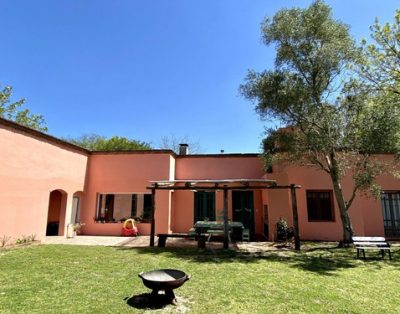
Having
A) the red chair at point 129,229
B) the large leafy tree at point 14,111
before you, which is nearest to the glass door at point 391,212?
the red chair at point 129,229

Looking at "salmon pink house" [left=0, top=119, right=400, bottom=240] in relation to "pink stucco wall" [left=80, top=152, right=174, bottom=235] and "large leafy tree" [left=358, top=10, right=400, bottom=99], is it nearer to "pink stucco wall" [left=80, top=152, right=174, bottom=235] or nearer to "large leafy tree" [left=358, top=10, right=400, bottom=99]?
"pink stucco wall" [left=80, top=152, right=174, bottom=235]

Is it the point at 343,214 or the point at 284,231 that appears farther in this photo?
the point at 284,231

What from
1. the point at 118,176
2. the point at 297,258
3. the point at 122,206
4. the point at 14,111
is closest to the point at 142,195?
the point at 122,206

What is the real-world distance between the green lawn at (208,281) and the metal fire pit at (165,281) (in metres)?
0.32

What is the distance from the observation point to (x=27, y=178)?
11.7 m

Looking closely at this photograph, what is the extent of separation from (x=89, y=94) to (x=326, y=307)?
18.5 meters

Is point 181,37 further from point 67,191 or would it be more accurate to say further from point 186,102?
point 67,191

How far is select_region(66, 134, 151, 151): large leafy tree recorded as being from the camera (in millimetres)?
32531

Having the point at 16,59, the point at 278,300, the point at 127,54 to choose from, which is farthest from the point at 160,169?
the point at 278,300

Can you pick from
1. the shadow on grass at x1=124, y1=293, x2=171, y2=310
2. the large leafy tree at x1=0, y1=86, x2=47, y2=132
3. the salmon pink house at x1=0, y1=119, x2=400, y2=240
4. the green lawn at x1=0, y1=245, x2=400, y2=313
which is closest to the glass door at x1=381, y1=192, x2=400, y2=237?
the salmon pink house at x1=0, y1=119, x2=400, y2=240

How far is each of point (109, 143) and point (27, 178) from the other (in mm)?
21487

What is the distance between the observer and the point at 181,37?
42.0 ft

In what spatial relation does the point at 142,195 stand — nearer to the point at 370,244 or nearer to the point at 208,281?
the point at 208,281

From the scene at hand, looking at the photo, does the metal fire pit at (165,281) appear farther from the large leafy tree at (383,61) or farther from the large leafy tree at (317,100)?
the large leafy tree at (383,61)
